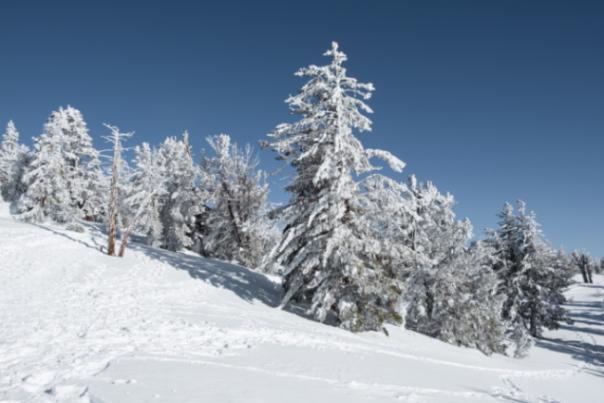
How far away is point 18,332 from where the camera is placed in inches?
303

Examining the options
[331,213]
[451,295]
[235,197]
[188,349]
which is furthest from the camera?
[235,197]

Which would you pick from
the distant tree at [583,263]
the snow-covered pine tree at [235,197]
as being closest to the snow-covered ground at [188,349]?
the snow-covered pine tree at [235,197]

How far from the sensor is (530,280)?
1106 inches

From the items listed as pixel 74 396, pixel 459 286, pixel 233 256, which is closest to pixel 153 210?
pixel 233 256

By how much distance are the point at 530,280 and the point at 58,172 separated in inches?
1636

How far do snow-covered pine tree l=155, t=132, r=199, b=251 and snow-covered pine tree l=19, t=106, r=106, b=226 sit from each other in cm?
620

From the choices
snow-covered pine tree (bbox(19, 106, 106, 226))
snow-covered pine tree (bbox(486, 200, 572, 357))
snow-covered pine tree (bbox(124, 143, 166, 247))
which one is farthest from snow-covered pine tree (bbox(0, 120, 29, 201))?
snow-covered pine tree (bbox(486, 200, 572, 357))

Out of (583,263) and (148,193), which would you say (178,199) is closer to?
(148,193)

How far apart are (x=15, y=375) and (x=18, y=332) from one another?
3119mm

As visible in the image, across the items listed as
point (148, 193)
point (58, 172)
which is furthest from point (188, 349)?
point (58, 172)

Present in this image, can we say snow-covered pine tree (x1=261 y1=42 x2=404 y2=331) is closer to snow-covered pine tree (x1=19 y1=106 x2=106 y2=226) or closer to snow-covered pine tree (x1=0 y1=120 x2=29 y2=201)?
snow-covered pine tree (x1=19 y1=106 x2=106 y2=226)

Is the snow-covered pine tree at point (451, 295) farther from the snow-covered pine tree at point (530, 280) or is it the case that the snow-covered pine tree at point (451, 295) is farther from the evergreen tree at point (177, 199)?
the evergreen tree at point (177, 199)

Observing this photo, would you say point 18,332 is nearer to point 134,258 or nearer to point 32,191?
point 134,258

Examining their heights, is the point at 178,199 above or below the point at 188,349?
above
